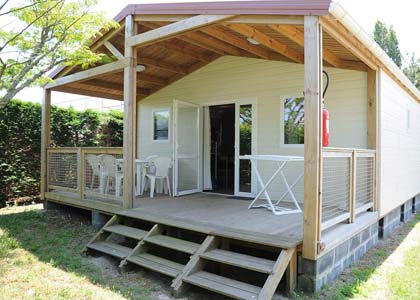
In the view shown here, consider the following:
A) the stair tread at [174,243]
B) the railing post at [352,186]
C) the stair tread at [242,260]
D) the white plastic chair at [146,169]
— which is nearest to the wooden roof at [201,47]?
the railing post at [352,186]

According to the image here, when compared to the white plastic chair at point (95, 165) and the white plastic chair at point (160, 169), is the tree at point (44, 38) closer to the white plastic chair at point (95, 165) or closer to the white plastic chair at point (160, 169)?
the white plastic chair at point (95, 165)

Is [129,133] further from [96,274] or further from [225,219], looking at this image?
[96,274]

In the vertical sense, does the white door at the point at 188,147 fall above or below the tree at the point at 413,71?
below

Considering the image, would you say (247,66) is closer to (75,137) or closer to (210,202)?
(210,202)

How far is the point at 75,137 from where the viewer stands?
28.6 ft

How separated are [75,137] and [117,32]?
160 inches

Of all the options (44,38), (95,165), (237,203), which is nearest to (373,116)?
(237,203)

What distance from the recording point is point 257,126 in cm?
654

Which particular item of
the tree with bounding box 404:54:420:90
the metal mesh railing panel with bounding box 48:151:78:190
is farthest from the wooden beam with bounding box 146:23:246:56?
the tree with bounding box 404:54:420:90

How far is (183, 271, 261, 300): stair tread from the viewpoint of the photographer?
116 inches

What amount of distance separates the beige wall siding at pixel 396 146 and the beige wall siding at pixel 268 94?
41cm

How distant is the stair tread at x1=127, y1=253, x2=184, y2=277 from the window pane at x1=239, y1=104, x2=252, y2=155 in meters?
3.36

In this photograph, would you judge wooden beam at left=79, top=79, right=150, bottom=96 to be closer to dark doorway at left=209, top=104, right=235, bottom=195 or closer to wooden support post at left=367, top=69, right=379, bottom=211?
dark doorway at left=209, top=104, right=235, bottom=195

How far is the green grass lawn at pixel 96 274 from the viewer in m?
3.26
